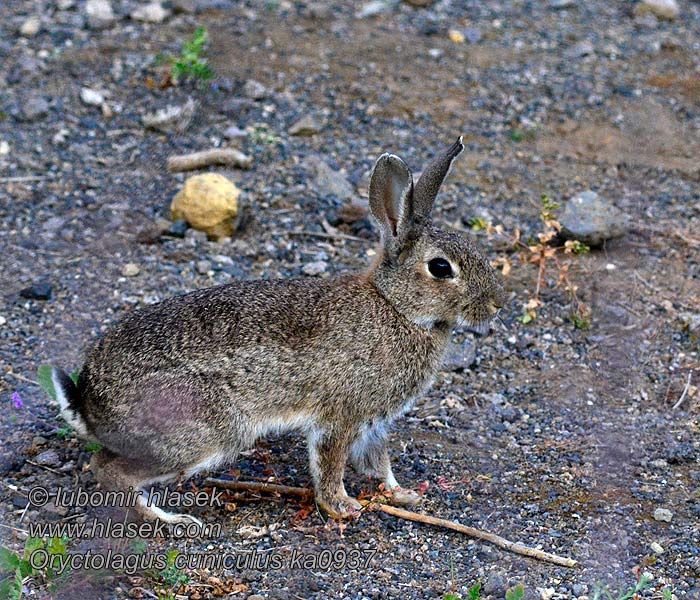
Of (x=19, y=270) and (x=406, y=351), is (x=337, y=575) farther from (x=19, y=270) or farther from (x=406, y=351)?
(x=19, y=270)

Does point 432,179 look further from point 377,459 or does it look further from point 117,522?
point 117,522

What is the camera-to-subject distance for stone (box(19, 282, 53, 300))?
7.06 meters

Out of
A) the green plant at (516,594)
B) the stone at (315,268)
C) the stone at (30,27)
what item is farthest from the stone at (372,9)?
the green plant at (516,594)

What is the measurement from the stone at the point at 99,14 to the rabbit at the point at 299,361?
227 inches

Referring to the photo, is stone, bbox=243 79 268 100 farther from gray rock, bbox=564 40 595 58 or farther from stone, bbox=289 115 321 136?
gray rock, bbox=564 40 595 58

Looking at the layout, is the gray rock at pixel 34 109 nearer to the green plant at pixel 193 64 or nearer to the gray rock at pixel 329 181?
the green plant at pixel 193 64

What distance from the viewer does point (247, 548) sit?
17.5 feet

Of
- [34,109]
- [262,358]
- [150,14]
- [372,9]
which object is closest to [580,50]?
[372,9]

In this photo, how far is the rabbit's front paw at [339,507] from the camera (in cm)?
569

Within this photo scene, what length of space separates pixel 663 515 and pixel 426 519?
4.08 ft

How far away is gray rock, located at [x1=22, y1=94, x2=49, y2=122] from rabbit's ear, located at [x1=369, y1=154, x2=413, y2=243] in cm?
445

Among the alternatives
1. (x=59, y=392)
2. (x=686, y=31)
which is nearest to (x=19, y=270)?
(x=59, y=392)

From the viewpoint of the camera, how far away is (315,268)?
773cm

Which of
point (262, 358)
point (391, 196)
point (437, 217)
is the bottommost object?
point (437, 217)
